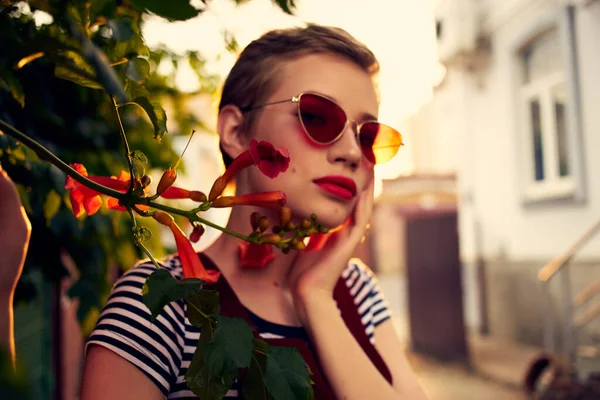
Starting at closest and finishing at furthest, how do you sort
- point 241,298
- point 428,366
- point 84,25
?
point 84,25 < point 241,298 < point 428,366

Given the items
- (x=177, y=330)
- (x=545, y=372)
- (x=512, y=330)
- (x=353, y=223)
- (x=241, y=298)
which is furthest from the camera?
(x=512, y=330)

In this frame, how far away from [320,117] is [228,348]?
751 mm

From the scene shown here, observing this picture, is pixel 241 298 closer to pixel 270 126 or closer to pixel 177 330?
pixel 177 330

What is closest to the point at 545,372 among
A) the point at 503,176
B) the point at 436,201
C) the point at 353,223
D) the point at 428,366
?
the point at 428,366

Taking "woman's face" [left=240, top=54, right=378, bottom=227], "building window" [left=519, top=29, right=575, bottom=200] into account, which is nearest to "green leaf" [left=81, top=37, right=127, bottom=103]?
"woman's face" [left=240, top=54, right=378, bottom=227]

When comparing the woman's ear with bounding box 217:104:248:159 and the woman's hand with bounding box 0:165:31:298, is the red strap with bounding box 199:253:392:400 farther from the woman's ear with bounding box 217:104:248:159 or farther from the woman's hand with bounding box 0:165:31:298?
the woman's hand with bounding box 0:165:31:298

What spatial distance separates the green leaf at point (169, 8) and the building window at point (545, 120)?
8.53m

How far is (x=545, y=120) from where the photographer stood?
29.9 ft

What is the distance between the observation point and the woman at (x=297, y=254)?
3.68 ft

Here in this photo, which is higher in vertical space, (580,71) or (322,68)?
(580,71)

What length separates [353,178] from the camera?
4.39 feet

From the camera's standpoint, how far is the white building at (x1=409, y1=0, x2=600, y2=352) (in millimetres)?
7784

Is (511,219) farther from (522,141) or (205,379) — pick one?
(205,379)

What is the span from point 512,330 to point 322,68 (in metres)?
9.66
